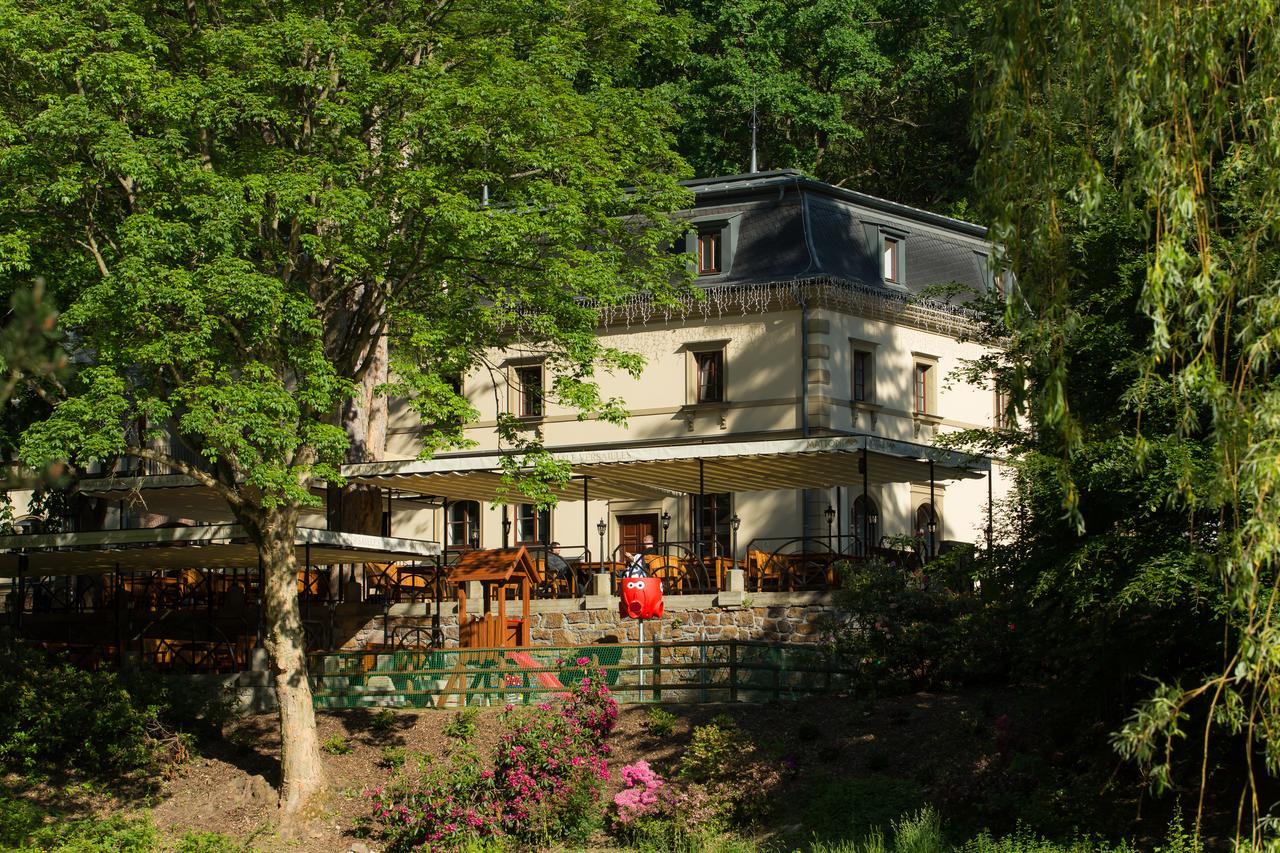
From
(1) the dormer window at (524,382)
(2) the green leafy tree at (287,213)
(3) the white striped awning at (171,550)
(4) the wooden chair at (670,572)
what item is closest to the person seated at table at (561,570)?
(4) the wooden chair at (670,572)

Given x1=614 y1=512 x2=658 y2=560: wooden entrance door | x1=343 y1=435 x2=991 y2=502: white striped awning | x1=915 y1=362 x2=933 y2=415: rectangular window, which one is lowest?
x1=614 y1=512 x2=658 y2=560: wooden entrance door

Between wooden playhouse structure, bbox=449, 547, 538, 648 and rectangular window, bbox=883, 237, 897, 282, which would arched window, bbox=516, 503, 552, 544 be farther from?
wooden playhouse structure, bbox=449, 547, 538, 648

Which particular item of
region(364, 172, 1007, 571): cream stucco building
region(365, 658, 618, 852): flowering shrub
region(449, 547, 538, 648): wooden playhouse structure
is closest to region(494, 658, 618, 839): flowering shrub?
region(365, 658, 618, 852): flowering shrub

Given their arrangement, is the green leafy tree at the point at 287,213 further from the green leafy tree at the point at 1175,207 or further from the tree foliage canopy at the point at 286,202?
the green leafy tree at the point at 1175,207

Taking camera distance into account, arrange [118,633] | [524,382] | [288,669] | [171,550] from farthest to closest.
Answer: [524,382]
[118,633]
[171,550]
[288,669]

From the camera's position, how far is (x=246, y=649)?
2556cm

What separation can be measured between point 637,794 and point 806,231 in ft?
59.2

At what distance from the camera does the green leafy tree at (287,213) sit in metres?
17.8

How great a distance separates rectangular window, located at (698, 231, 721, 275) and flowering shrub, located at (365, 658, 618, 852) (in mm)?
17623

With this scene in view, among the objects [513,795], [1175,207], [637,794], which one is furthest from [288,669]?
[1175,207]

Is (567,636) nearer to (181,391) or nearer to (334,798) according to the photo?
(334,798)

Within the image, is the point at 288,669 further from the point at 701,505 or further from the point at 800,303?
the point at 800,303

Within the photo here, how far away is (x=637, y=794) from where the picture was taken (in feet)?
59.8

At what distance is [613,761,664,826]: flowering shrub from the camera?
18094mm
